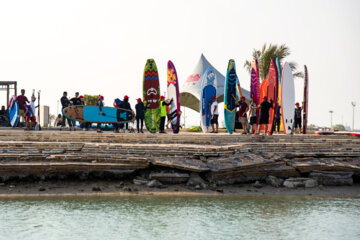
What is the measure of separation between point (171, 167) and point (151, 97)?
597 centimetres

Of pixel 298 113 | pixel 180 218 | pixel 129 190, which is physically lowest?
pixel 180 218

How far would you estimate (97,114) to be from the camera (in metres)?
17.2

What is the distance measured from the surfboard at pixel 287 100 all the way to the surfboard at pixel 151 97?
16.3 ft

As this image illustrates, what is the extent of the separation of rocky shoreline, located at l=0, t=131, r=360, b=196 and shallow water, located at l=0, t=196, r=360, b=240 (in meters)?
1.01

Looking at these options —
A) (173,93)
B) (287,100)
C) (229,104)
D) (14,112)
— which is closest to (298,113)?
(287,100)

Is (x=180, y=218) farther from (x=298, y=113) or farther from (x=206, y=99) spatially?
(x=298, y=113)

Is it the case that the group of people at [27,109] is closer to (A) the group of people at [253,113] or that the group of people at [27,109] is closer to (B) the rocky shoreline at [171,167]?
(B) the rocky shoreline at [171,167]

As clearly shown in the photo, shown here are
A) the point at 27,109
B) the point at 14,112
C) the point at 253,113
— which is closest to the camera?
the point at 253,113

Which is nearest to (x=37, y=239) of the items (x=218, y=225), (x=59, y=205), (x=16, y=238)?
(x=16, y=238)

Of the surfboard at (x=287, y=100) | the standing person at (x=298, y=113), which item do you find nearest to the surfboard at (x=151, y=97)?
the surfboard at (x=287, y=100)

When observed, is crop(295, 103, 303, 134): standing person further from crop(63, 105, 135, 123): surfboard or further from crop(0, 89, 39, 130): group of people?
crop(0, 89, 39, 130): group of people

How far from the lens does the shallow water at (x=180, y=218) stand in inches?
297

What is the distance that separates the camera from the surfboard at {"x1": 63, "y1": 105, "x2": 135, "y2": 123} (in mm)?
17125

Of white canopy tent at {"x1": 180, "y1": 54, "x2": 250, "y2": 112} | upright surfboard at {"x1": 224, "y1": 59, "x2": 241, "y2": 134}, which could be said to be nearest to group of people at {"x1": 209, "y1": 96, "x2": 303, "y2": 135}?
upright surfboard at {"x1": 224, "y1": 59, "x2": 241, "y2": 134}
